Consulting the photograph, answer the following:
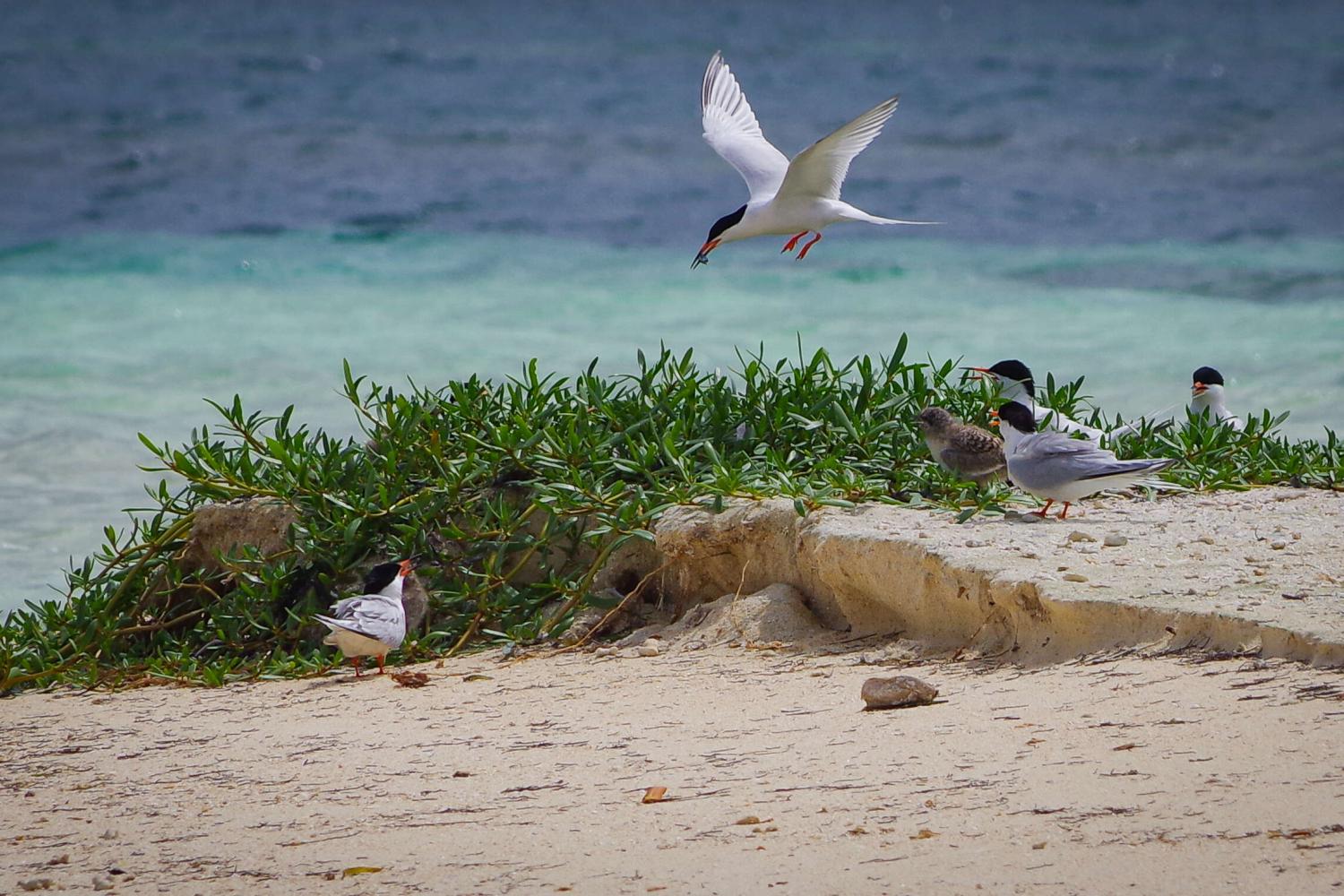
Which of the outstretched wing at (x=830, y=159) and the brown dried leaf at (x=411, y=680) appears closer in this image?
the brown dried leaf at (x=411, y=680)

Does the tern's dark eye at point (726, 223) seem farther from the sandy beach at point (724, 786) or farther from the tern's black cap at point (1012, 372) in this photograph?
the sandy beach at point (724, 786)

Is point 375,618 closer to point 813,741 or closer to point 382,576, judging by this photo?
point 382,576

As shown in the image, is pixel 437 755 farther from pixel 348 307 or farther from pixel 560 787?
pixel 348 307

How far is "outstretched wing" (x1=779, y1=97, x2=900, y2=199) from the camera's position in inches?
235

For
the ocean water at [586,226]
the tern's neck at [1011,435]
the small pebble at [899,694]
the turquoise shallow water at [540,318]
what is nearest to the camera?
the small pebble at [899,694]

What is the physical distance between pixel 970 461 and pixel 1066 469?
409mm

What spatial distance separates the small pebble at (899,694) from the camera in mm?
3900

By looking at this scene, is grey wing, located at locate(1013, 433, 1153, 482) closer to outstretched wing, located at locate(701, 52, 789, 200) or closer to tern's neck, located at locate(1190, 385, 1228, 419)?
tern's neck, located at locate(1190, 385, 1228, 419)

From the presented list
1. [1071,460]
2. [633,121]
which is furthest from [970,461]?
[633,121]

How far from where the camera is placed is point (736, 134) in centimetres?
732

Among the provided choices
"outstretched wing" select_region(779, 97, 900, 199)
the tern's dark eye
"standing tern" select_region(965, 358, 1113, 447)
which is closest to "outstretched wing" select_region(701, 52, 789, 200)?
the tern's dark eye

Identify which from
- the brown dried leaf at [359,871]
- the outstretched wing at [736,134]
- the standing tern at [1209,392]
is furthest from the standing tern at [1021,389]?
the brown dried leaf at [359,871]

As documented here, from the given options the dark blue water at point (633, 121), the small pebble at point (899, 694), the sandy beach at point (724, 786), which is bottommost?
the sandy beach at point (724, 786)

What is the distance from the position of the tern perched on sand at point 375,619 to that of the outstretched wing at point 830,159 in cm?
217
